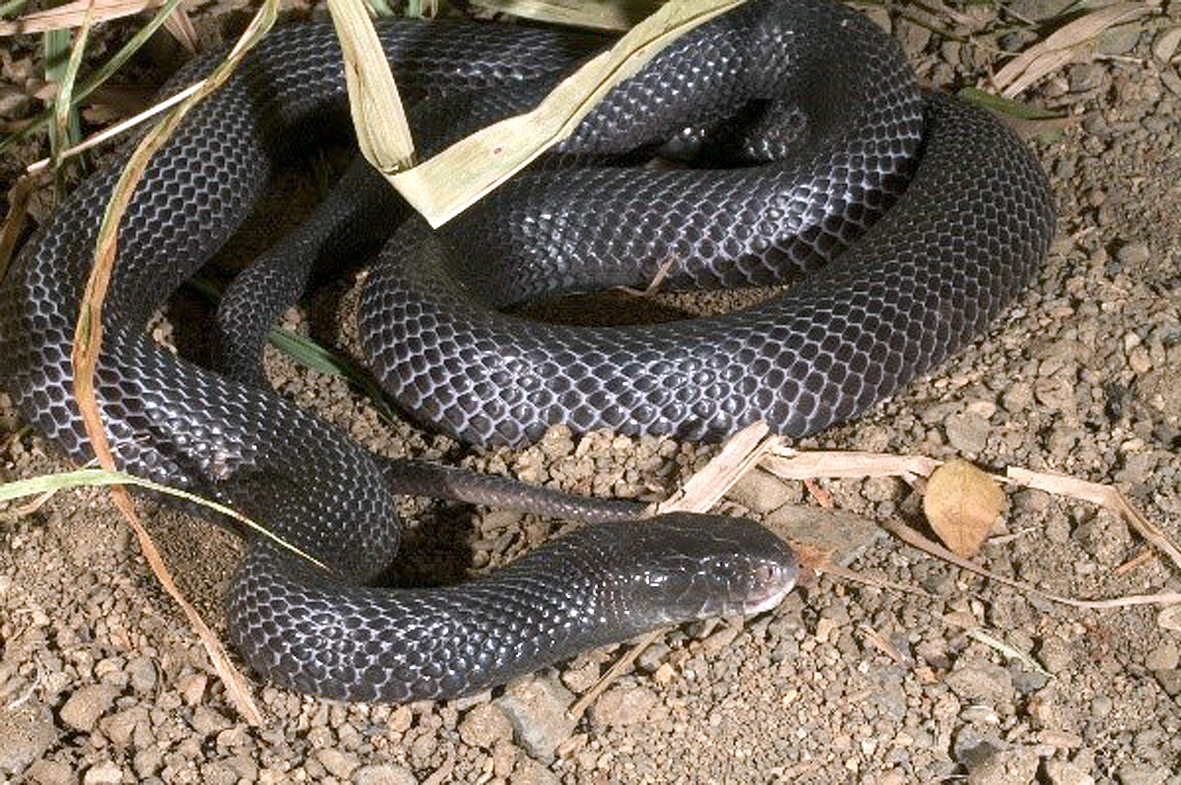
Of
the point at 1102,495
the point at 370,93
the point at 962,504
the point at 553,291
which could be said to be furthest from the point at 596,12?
the point at 1102,495

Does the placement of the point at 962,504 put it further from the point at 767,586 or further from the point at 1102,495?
the point at 767,586

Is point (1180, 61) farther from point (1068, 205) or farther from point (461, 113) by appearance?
point (461, 113)

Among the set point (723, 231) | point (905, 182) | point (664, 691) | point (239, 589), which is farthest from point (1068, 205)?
point (239, 589)

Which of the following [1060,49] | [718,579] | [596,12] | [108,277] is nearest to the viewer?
[108,277]

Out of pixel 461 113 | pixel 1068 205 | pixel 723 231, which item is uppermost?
pixel 461 113

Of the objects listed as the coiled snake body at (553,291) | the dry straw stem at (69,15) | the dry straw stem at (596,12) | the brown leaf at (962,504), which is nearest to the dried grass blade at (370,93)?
the coiled snake body at (553,291)

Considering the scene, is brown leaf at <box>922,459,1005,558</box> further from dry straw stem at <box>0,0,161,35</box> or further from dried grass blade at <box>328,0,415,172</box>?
dry straw stem at <box>0,0,161,35</box>

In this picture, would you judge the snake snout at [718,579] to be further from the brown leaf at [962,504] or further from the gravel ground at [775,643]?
the brown leaf at [962,504]
